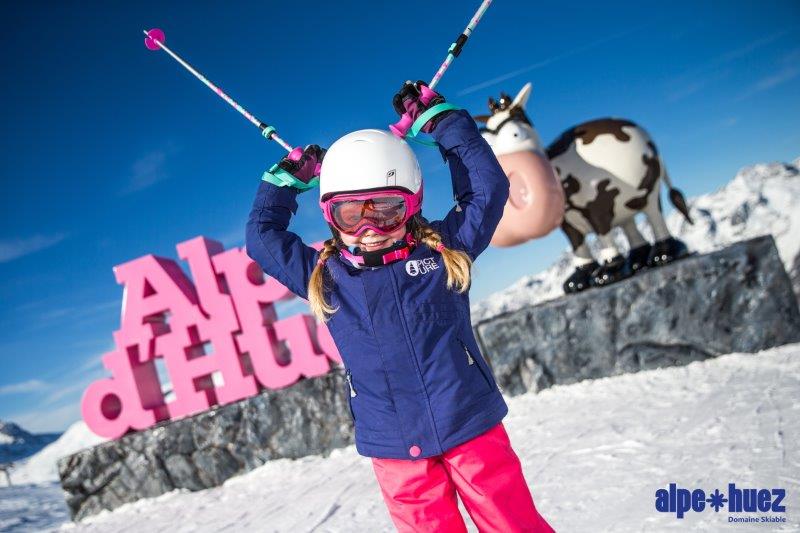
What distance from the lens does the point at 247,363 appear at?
18.3 ft

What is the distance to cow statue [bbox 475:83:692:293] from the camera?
4.71 metres

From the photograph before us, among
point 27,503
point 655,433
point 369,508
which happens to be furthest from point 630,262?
point 27,503

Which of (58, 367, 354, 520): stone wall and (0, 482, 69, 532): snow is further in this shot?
(0, 482, 69, 532): snow

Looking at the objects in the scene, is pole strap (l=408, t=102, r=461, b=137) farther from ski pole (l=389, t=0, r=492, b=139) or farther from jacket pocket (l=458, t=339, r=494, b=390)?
jacket pocket (l=458, t=339, r=494, b=390)

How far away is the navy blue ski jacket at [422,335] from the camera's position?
1.62 m

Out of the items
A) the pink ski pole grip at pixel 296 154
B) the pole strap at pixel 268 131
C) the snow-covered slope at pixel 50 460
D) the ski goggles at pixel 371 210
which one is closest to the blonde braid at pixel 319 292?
the ski goggles at pixel 371 210

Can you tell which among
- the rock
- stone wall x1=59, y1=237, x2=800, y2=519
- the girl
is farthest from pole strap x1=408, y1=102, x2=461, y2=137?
the rock

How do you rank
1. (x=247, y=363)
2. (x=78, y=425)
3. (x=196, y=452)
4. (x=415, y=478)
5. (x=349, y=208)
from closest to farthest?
(x=415, y=478)
(x=349, y=208)
(x=196, y=452)
(x=247, y=363)
(x=78, y=425)

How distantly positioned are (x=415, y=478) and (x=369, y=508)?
189 centimetres

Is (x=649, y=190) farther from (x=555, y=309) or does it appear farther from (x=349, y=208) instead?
(x=349, y=208)

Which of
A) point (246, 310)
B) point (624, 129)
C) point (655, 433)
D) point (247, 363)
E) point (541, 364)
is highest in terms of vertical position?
point (624, 129)

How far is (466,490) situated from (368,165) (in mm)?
1118

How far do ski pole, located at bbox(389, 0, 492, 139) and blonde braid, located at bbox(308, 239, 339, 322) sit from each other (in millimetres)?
572

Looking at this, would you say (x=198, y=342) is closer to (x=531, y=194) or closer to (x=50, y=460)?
(x=531, y=194)
